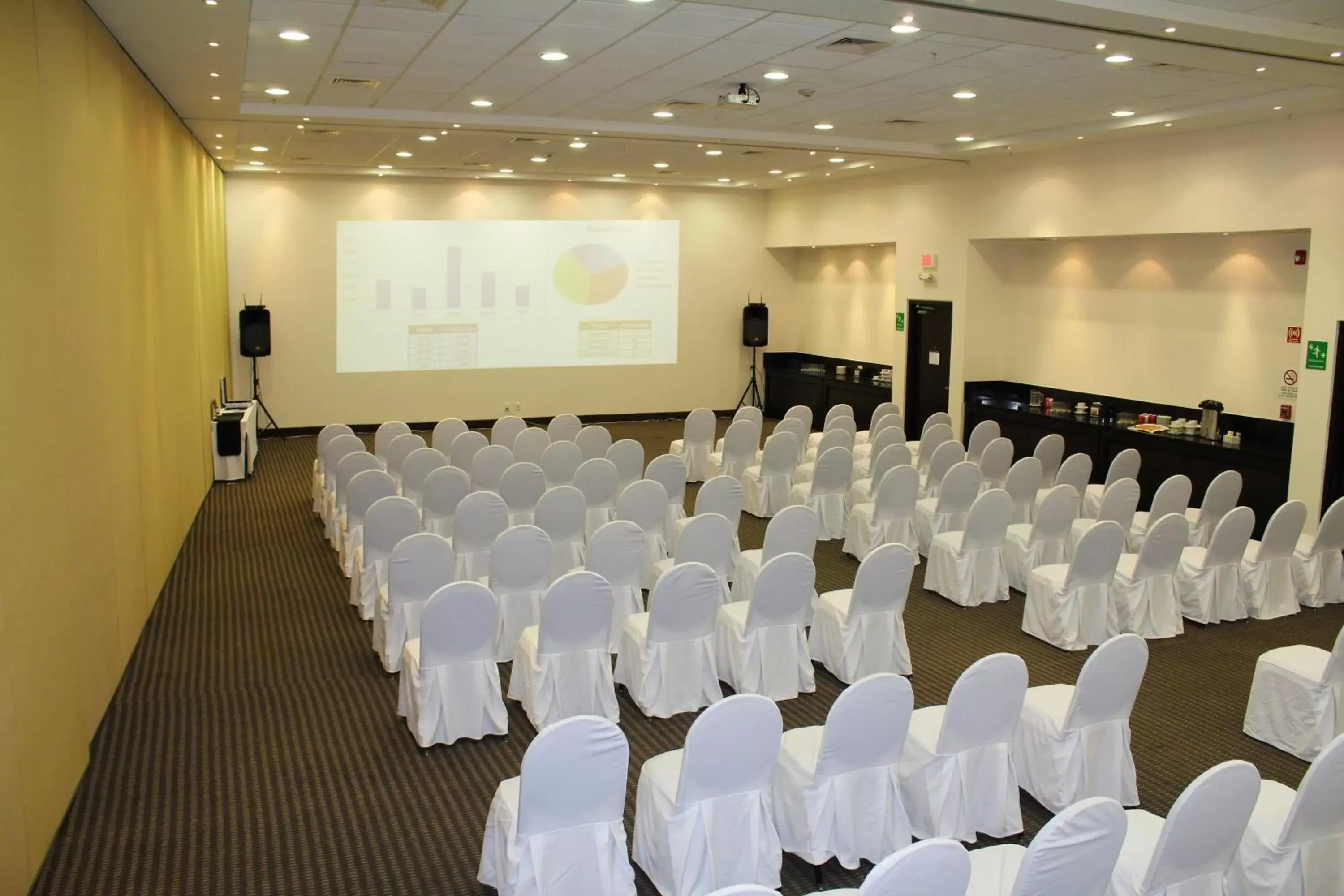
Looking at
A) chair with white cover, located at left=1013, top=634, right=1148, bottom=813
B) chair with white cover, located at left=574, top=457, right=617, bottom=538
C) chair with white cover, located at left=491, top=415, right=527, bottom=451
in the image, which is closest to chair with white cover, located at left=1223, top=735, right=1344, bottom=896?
chair with white cover, located at left=1013, top=634, right=1148, bottom=813

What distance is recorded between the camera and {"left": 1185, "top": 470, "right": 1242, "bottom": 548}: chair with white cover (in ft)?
29.5

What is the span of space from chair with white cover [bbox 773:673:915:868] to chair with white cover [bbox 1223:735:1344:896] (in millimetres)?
1314

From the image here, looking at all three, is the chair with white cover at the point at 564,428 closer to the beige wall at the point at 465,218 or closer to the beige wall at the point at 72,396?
the beige wall at the point at 72,396

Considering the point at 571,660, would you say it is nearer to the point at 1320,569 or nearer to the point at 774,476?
the point at 774,476

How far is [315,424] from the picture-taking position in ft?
56.1

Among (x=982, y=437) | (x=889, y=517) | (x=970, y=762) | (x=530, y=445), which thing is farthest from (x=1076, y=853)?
(x=982, y=437)

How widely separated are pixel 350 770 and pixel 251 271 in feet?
41.7

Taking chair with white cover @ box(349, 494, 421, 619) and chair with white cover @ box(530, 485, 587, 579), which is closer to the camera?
chair with white cover @ box(349, 494, 421, 619)

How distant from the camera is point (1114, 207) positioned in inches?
481

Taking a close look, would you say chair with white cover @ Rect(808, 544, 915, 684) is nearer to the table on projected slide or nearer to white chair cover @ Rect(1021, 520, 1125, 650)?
white chair cover @ Rect(1021, 520, 1125, 650)

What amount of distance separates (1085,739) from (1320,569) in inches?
190

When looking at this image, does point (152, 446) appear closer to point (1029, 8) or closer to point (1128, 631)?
point (1029, 8)

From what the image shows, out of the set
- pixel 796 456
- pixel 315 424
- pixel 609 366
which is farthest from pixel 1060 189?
pixel 315 424

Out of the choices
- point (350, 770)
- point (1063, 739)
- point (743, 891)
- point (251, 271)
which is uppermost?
point (251, 271)
